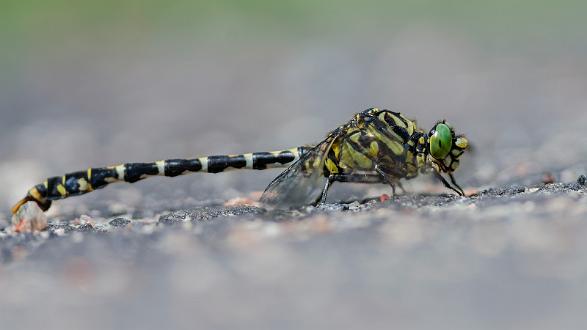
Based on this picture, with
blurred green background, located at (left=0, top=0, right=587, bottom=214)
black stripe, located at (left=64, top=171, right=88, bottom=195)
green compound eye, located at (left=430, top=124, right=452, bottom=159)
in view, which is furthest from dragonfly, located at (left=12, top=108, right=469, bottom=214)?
blurred green background, located at (left=0, top=0, right=587, bottom=214)

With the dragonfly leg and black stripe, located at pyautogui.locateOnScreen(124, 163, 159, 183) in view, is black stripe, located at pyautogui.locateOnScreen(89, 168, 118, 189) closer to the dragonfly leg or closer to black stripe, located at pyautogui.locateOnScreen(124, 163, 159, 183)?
black stripe, located at pyautogui.locateOnScreen(124, 163, 159, 183)

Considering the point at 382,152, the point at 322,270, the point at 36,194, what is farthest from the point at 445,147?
the point at 36,194

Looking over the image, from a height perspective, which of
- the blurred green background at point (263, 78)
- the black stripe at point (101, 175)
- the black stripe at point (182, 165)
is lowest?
the black stripe at point (101, 175)

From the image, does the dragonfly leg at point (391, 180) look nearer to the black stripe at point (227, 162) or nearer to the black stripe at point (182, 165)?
the black stripe at point (227, 162)

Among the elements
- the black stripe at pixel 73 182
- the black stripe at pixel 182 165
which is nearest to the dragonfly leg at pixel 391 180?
the black stripe at pixel 182 165

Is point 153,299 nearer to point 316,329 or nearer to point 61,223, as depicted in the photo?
point 316,329

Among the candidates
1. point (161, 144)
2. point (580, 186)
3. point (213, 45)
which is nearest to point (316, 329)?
point (580, 186)

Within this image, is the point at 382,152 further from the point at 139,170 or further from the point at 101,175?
the point at 101,175
